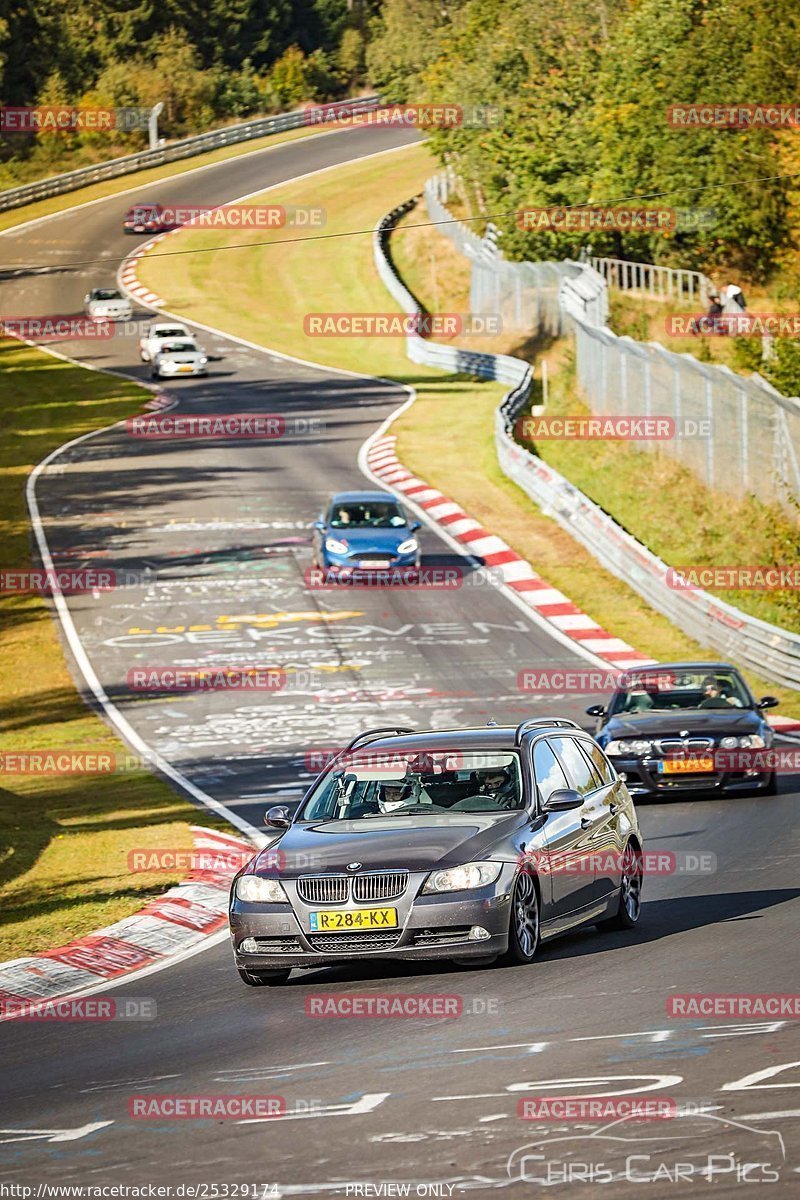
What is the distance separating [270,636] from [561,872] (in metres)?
21.3

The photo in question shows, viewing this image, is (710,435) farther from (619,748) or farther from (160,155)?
(160,155)

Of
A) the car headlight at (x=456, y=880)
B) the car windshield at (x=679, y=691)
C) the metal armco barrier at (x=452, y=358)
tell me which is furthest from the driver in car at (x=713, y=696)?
the metal armco barrier at (x=452, y=358)

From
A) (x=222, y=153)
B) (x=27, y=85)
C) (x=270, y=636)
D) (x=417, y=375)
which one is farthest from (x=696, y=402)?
(x=27, y=85)

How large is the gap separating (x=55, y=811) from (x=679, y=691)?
7.08m

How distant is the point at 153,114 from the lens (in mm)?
99688

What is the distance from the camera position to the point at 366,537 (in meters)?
35.5

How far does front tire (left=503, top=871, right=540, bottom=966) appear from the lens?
11.0 m

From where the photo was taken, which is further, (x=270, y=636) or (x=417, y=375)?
A: (x=417, y=375)

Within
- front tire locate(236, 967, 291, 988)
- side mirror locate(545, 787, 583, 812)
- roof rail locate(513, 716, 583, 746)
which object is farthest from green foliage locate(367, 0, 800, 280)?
front tire locate(236, 967, 291, 988)

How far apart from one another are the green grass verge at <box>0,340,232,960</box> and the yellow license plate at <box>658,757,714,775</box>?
4.69 metres

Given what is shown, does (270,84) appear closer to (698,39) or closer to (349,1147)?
(698,39)

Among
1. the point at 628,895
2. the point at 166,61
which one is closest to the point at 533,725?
the point at 628,895

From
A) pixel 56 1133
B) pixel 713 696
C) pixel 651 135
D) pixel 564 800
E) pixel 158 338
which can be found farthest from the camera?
pixel 158 338

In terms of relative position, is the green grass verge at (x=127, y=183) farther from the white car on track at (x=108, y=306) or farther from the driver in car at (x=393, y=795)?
the driver in car at (x=393, y=795)
